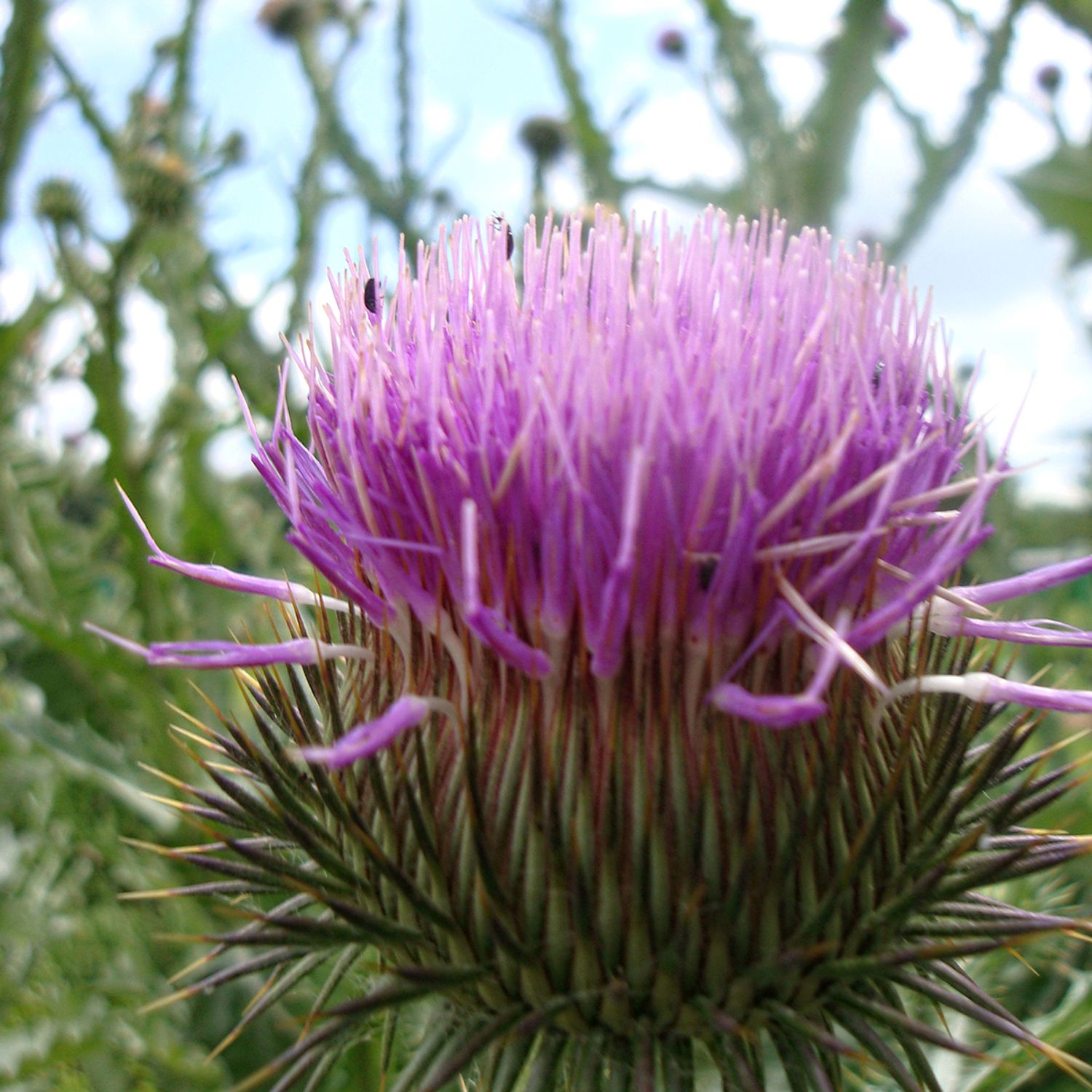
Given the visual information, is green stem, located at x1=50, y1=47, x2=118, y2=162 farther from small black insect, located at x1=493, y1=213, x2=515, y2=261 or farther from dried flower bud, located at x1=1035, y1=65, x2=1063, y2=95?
dried flower bud, located at x1=1035, y1=65, x2=1063, y2=95

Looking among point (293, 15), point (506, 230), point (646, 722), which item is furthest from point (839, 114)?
point (293, 15)

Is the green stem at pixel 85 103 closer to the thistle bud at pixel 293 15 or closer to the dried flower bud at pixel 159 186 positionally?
the dried flower bud at pixel 159 186

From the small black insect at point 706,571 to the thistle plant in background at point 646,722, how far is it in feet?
0.04

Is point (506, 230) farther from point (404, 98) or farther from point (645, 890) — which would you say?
point (404, 98)

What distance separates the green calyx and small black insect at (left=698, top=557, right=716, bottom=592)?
18cm

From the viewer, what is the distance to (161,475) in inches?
221

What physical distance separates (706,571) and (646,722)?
27cm

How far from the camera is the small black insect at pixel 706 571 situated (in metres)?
1.72

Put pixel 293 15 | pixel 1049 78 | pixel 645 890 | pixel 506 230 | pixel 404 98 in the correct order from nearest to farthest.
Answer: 1. pixel 645 890
2. pixel 506 230
3. pixel 404 98
4. pixel 293 15
5. pixel 1049 78

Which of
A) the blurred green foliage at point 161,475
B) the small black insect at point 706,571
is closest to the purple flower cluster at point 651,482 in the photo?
the small black insect at point 706,571

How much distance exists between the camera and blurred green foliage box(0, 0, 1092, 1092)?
3535mm

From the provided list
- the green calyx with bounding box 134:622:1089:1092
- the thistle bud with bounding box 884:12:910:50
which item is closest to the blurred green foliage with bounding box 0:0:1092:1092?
the green calyx with bounding box 134:622:1089:1092

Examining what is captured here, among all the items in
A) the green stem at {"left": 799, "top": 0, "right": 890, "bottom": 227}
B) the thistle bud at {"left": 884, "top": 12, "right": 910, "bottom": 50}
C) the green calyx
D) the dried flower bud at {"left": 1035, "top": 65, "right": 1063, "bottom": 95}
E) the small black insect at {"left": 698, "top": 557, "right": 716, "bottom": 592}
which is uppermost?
the dried flower bud at {"left": 1035, "top": 65, "right": 1063, "bottom": 95}

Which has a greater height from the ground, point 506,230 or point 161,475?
point 506,230
